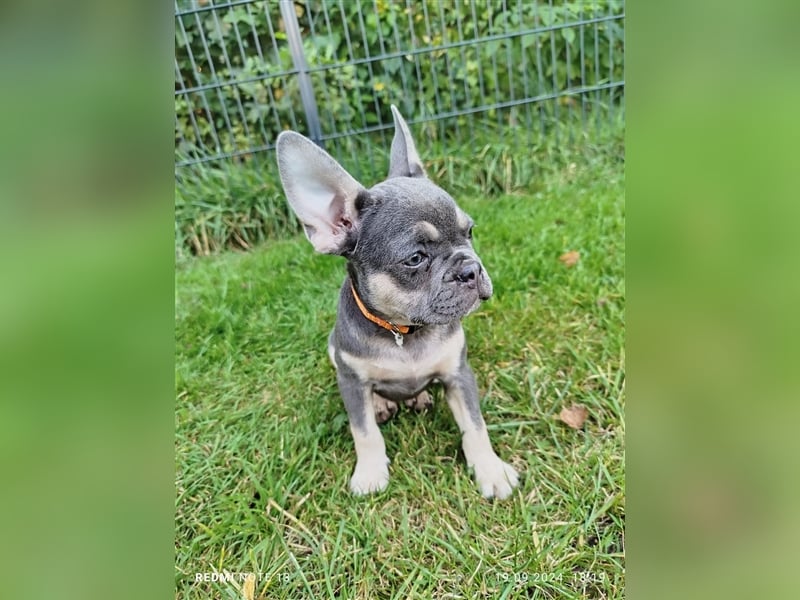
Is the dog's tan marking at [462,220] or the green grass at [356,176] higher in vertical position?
Result: the dog's tan marking at [462,220]

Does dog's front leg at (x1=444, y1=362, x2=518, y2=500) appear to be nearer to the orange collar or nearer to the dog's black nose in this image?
the orange collar

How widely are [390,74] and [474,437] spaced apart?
2910mm

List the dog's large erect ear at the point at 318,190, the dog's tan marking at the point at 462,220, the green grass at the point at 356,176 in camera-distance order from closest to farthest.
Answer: the dog's large erect ear at the point at 318,190 < the dog's tan marking at the point at 462,220 < the green grass at the point at 356,176

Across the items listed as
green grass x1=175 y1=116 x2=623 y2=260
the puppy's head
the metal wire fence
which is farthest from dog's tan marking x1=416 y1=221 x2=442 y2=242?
the metal wire fence

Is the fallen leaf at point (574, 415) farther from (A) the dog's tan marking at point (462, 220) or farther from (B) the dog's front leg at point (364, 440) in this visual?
(A) the dog's tan marking at point (462, 220)

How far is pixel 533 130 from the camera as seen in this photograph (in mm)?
4043

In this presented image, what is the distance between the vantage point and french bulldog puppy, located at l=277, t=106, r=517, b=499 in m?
1.75

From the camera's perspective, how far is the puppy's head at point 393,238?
174cm

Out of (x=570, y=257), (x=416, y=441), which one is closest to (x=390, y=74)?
(x=570, y=257)

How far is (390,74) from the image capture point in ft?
13.0

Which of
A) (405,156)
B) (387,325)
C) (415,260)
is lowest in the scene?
(387,325)

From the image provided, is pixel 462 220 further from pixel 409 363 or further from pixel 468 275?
pixel 409 363

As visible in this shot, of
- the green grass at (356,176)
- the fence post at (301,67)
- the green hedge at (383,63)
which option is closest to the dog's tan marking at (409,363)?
the green grass at (356,176)
